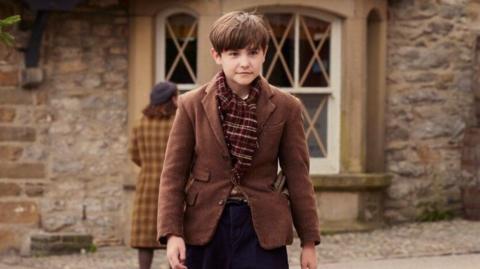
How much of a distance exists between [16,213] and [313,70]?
3002 millimetres

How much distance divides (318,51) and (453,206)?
6.72 feet

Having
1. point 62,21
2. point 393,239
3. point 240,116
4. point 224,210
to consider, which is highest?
point 62,21

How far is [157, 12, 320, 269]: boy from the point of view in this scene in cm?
458

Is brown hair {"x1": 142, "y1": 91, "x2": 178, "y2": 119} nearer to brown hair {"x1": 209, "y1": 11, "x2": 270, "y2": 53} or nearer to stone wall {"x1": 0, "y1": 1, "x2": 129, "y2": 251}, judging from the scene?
stone wall {"x1": 0, "y1": 1, "x2": 129, "y2": 251}

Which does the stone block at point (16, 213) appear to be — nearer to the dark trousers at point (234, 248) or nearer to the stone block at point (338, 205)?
the stone block at point (338, 205)

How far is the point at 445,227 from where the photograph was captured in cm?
1184

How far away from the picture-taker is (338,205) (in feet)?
38.4

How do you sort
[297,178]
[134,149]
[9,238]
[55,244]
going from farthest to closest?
[9,238], [55,244], [134,149], [297,178]

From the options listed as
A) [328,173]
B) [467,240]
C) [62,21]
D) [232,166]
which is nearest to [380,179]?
[328,173]

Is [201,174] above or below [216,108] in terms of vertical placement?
below

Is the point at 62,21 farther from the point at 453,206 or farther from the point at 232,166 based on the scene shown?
the point at 232,166

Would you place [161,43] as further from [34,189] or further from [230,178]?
[230,178]

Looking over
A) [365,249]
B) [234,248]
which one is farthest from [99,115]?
[234,248]

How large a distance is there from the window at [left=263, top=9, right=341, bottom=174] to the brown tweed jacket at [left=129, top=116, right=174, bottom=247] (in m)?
3.26
